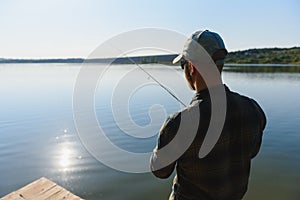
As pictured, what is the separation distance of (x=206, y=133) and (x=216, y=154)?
8.2 inches

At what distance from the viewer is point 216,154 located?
176 cm

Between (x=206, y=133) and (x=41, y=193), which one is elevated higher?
(x=206, y=133)

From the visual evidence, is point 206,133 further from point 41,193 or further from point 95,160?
point 95,160

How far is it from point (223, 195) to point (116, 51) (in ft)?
8.06

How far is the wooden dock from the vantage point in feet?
12.8

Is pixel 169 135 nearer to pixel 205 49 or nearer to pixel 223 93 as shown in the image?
pixel 223 93

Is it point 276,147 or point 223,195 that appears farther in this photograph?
point 276,147

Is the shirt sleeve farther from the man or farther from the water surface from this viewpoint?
the water surface

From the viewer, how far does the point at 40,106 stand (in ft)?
46.2

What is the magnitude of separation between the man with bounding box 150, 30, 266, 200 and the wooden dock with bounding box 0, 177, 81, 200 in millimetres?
2720

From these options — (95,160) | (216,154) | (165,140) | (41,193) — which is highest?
(165,140)

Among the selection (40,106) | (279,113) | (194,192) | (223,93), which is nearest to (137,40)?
(223,93)

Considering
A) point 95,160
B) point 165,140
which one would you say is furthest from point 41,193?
point 165,140

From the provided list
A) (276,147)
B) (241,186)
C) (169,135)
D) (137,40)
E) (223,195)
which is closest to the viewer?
(169,135)
